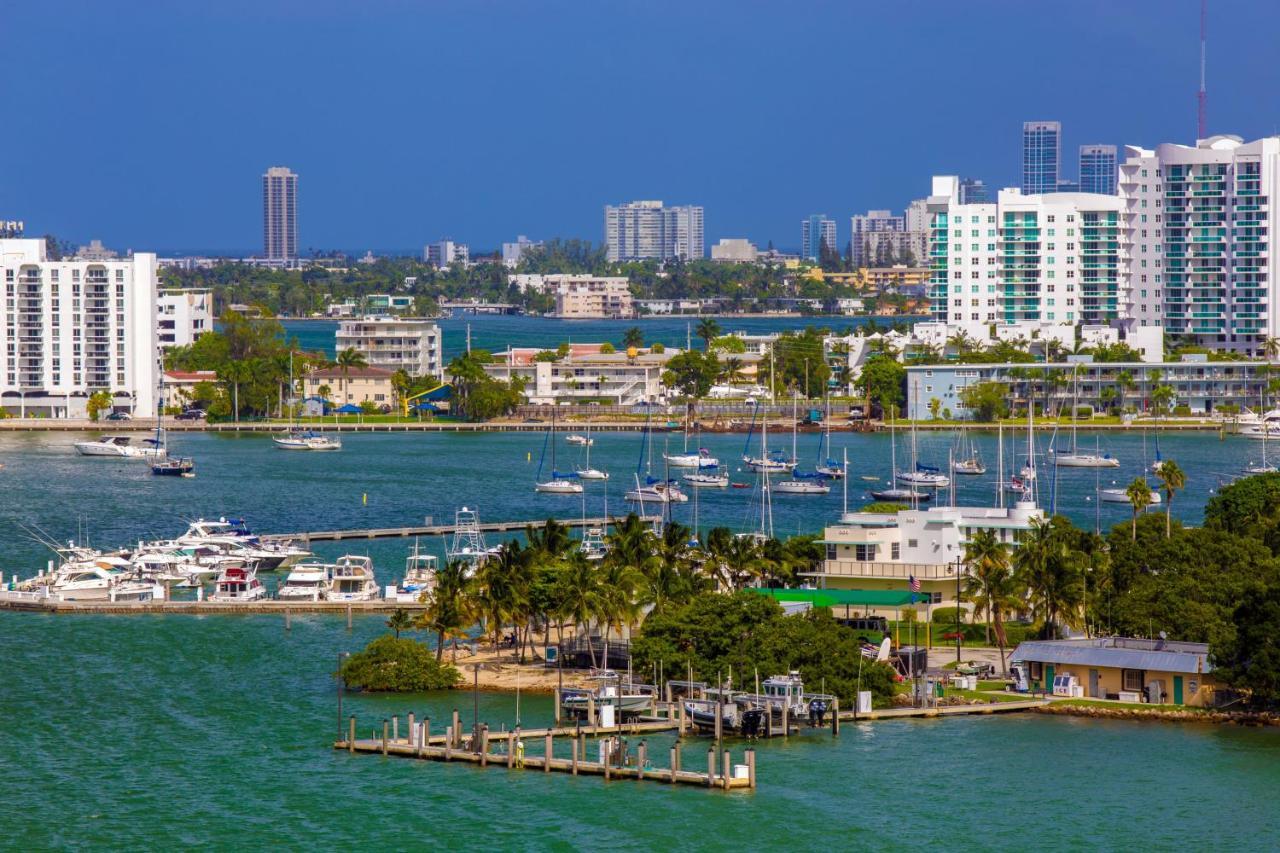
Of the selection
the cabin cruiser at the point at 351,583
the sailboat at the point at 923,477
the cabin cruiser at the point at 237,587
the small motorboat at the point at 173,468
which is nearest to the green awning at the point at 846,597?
the cabin cruiser at the point at 351,583

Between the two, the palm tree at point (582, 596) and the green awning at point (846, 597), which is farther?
the green awning at point (846, 597)

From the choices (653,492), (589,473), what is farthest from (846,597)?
(589,473)

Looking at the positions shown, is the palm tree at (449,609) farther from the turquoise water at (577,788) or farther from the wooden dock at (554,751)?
the wooden dock at (554,751)

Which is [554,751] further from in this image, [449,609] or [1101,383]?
[1101,383]

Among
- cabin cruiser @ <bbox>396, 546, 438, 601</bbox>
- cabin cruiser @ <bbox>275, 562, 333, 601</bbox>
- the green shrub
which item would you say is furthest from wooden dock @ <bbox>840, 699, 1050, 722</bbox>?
cabin cruiser @ <bbox>275, 562, 333, 601</bbox>

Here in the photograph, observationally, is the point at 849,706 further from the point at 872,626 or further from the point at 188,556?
the point at 188,556

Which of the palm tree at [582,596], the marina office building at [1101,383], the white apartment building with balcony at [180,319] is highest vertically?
the white apartment building with balcony at [180,319]
